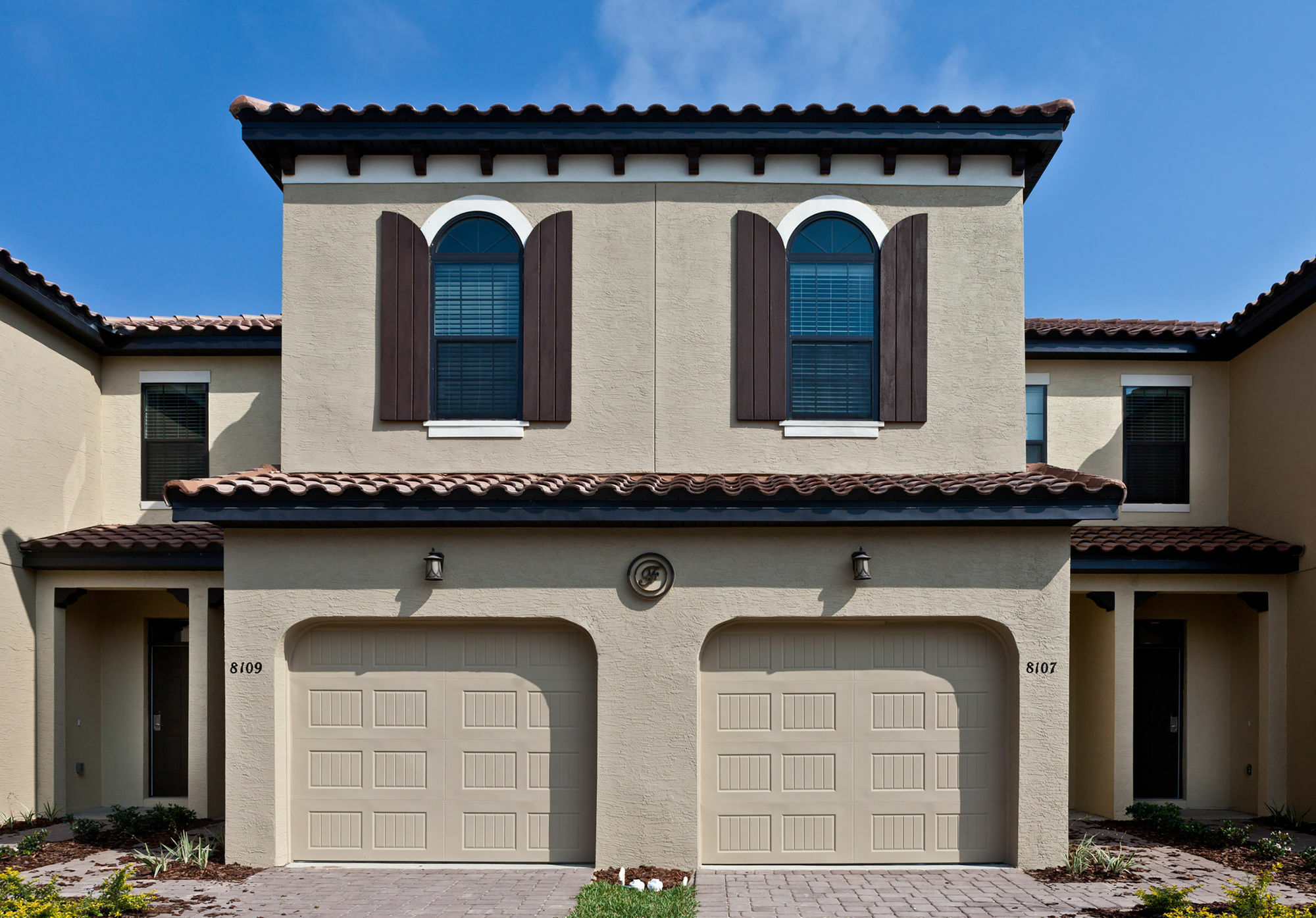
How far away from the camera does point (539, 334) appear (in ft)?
31.3

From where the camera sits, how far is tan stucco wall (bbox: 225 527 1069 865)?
8.49 metres

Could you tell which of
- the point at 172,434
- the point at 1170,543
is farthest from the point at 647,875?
the point at 172,434

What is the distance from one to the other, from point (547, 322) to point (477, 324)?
812 mm

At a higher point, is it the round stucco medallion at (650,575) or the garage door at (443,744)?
the round stucco medallion at (650,575)

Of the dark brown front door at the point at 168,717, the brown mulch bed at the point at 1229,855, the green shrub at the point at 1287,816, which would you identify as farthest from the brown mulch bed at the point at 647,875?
the green shrub at the point at 1287,816

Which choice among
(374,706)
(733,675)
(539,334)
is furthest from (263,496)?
(733,675)

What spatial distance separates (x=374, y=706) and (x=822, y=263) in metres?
6.68

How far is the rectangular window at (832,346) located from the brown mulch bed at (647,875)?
4770mm

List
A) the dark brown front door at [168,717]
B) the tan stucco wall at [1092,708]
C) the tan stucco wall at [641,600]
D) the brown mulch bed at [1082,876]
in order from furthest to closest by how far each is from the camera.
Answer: the dark brown front door at [168,717], the tan stucco wall at [1092,708], the tan stucco wall at [641,600], the brown mulch bed at [1082,876]

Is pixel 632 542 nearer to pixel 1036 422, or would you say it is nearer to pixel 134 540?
pixel 134 540

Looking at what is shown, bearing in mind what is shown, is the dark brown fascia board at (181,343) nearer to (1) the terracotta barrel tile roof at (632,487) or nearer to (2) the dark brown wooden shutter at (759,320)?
(1) the terracotta barrel tile roof at (632,487)

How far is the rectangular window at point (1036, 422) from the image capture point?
494 inches

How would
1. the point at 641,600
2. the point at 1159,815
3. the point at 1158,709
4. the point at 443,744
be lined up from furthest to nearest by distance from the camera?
1. the point at 1158,709
2. the point at 1159,815
3. the point at 443,744
4. the point at 641,600

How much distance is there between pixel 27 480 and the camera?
11.0 m
